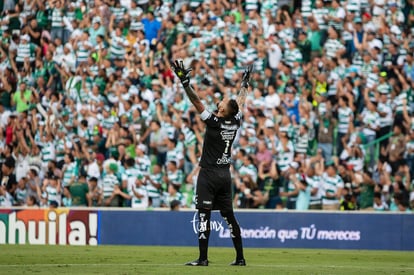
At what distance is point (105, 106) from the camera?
85.0 feet

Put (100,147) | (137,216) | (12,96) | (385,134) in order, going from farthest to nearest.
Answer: (12,96)
(100,147)
(385,134)
(137,216)

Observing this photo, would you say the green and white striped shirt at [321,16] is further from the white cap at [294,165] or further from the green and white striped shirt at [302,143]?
the white cap at [294,165]

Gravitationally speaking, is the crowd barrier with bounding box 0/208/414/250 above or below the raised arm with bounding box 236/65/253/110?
below

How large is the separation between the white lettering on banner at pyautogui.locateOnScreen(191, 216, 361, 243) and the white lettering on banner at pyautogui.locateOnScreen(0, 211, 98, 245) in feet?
7.77

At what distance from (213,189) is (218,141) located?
71 centimetres

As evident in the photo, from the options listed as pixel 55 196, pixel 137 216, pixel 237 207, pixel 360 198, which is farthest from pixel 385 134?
pixel 55 196

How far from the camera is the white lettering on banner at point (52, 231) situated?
864 inches

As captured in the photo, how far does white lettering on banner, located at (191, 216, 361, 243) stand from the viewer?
2134 centimetres

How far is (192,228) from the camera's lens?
21641 mm

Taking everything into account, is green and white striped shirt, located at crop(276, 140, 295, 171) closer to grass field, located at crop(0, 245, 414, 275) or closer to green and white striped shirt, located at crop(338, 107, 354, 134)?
green and white striped shirt, located at crop(338, 107, 354, 134)

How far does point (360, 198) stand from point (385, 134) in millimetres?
2039

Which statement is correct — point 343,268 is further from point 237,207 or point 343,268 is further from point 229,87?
point 229,87

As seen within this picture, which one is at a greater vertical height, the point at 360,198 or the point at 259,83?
the point at 259,83

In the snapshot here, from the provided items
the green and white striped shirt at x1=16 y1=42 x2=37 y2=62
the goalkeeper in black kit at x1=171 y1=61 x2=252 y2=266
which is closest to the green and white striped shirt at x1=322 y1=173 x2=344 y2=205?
the goalkeeper in black kit at x1=171 y1=61 x2=252 y2=266
